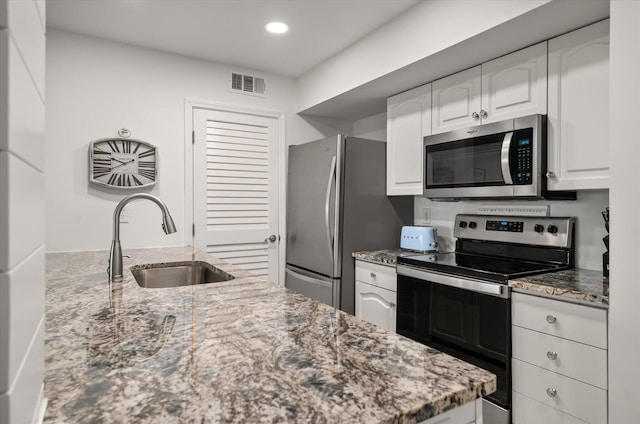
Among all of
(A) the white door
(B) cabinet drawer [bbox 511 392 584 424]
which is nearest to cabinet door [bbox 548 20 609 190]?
(B) cabinet drawer [bbox 511 392 584 424]

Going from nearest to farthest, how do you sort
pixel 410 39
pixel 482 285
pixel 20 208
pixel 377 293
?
1. pixel 20 208
2. pixel 482 285
3. pixel 410 39
4. pixel 377 293

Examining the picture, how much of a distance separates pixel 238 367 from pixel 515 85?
2.08 meters

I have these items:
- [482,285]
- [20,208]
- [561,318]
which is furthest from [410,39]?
[20,208]

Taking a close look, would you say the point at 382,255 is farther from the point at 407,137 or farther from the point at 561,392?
the point at 561,392

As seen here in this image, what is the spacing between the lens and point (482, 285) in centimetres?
192

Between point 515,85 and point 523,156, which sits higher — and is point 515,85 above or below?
above

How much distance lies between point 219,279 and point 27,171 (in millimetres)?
1541

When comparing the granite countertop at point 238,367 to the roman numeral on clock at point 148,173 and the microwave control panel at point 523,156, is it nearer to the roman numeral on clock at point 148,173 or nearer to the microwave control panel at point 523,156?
the microwave control panel at point 523,156

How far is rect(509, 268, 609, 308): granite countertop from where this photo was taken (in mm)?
1541

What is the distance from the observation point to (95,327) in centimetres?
100

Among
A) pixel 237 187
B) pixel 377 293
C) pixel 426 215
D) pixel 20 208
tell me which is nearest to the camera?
pixel 20 208

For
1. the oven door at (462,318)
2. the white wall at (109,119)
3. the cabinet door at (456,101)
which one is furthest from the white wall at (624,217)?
the white wall at (109,119)

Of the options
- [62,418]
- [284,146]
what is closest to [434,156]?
[284,146]

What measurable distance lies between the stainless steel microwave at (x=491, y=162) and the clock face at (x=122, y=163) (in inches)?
80.0
